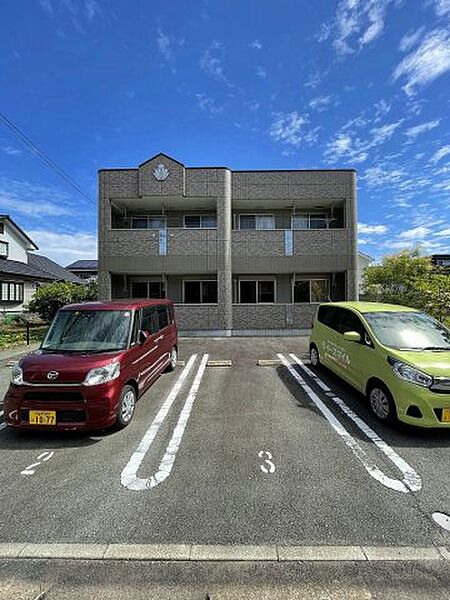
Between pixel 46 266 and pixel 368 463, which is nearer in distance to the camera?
pixel 368 463

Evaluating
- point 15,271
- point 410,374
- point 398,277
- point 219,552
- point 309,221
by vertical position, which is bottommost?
point 219,552

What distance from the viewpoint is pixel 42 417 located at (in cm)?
396

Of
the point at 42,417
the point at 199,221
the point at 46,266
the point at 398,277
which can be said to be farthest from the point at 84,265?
the point at 42,417

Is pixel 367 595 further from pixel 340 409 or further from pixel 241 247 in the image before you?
pixel 241 247

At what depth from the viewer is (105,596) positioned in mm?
1942

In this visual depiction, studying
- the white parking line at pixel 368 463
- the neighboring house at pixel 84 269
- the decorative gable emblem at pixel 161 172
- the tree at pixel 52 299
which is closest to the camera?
the white parking line at pixel 368 463

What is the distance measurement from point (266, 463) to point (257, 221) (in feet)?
42.8

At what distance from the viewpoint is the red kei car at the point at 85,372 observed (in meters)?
3.95

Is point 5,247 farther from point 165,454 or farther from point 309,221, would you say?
point 165,454

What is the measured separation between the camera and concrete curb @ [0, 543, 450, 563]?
87.3 inches

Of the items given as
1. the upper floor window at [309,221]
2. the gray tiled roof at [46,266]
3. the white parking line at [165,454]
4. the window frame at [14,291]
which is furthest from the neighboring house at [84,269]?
the white parking line at [165,454]

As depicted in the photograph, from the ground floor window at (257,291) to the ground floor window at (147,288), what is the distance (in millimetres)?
3730

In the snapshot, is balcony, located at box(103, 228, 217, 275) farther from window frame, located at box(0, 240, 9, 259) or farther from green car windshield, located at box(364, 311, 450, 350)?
window frame, located at box(0, 240, 9, 259)

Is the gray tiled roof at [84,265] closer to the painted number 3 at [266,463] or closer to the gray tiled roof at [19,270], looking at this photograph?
the gray tiled roof at [19,270]
